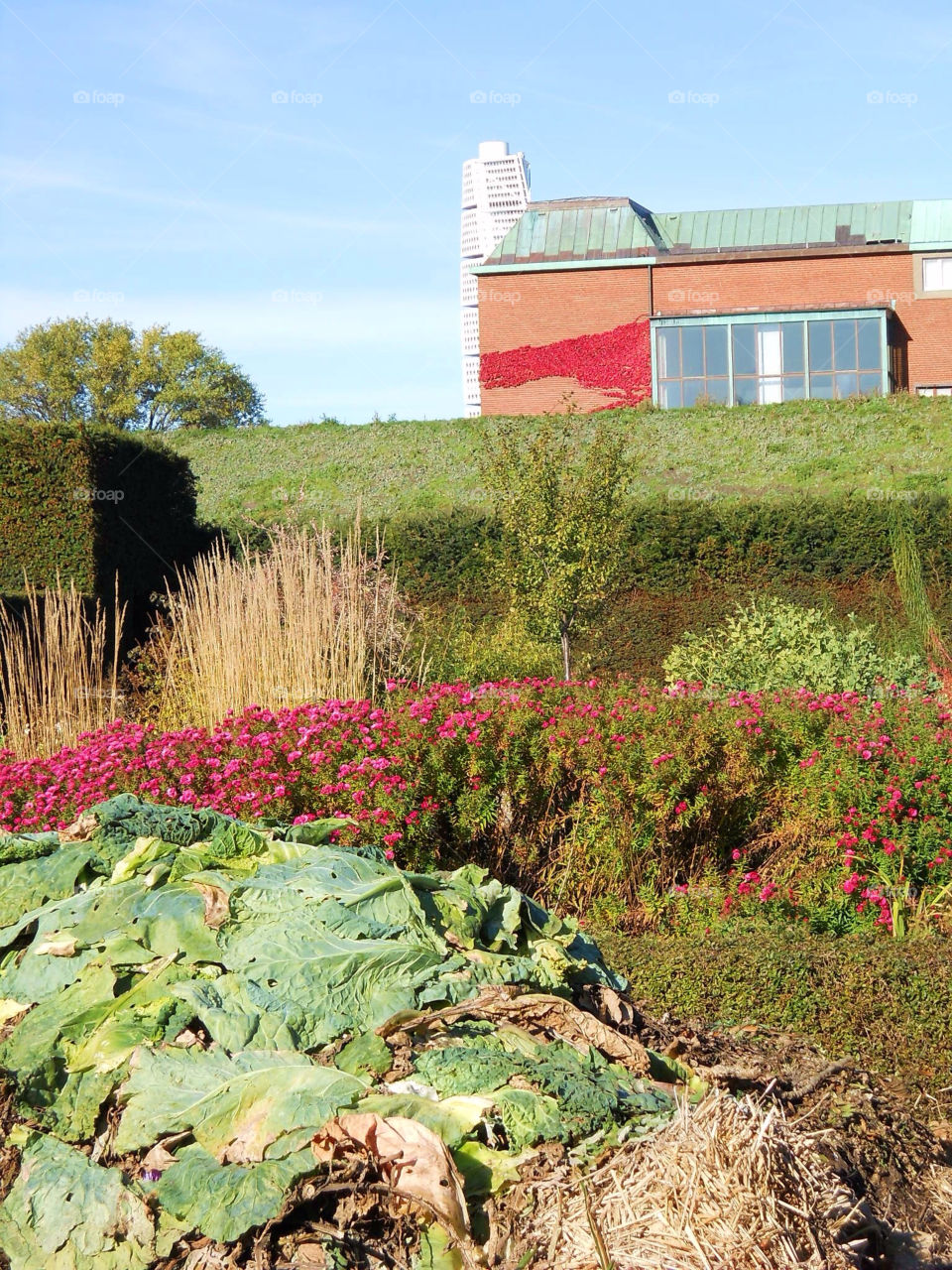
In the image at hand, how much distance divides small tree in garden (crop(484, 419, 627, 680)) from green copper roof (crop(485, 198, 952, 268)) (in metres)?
19.9

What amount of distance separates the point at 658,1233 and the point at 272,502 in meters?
21.1

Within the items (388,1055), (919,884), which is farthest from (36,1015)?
(919,884)

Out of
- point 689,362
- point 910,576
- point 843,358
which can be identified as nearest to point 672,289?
point 689,362

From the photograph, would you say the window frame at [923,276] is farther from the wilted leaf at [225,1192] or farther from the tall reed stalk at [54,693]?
the wilted leaf at [225,1192]

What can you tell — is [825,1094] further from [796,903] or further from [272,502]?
[272,502]

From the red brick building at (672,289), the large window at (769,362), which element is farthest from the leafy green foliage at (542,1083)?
the red brick building at (672,289)

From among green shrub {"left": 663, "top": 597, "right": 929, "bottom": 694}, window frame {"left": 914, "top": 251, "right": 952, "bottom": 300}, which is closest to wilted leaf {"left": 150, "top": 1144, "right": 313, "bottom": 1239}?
green shrub {"left": 663, "top": 597, "right": 929, "bottom": 694}

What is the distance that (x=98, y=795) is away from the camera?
18.7 ft

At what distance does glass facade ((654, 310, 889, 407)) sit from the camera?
26.3m

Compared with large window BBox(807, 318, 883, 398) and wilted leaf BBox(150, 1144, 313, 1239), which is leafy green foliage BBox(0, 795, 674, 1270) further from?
large window BBox(807, 318, 883, 398)

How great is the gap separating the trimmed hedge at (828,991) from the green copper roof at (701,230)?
86.6ft

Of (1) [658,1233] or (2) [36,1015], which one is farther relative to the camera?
(2) [36,1015]

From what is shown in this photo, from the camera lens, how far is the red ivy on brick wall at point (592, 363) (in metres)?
28.7

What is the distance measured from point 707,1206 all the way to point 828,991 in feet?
7.45
